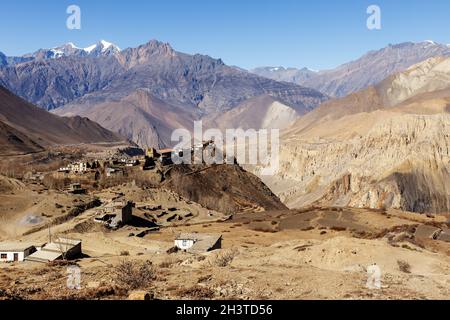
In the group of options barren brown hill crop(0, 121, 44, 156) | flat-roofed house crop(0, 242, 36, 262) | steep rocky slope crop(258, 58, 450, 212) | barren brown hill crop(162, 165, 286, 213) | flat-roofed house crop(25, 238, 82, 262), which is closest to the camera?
flat-roofed house crop(25, 238, 82, 262)

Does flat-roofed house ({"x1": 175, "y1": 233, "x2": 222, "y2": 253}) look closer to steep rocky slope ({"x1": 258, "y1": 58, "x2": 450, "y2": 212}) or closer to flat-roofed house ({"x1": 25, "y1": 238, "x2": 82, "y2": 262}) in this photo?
flat-roofed house ({"x1": 25, "y1": 238, "x2": 82, "y2": 262})

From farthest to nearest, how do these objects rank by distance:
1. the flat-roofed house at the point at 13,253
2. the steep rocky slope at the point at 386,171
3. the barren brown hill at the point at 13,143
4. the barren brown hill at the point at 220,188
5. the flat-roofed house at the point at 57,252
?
the barren brown hill at the point at 13,143 → the steep rocky slope at the point at 386,171 → the barren brown hill at the point at 220,188 → the flat-roofed house at the point at 13,253 → the flat-roofed house at the point at 57,252

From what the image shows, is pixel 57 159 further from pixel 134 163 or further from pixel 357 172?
pixel 357 172

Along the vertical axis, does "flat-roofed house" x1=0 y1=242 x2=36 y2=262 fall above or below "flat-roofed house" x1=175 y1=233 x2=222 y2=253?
above

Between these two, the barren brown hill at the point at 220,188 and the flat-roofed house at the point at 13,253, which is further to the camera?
the barren brown hill at the point at 220,188

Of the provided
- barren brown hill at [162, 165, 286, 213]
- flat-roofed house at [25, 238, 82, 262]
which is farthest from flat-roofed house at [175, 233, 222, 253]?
barren brown hill at [162, 165, 286, 213]

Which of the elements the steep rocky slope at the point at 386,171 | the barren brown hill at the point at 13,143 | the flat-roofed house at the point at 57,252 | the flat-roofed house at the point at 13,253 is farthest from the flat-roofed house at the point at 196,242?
the barren brown hill at the point at 13,143

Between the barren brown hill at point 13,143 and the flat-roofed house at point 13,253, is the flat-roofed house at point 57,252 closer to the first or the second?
the flat-roofed house at point 13,253

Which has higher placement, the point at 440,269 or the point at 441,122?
the point at 441,122
